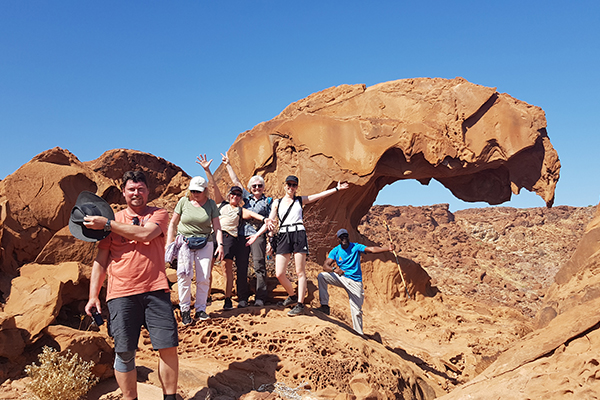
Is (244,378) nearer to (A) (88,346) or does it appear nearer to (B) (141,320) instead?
(A) (88,346)

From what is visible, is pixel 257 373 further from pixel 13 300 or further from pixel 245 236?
pixel 13 300

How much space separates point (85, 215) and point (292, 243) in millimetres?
2796

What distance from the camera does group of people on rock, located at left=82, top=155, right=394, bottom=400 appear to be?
309 centimetres

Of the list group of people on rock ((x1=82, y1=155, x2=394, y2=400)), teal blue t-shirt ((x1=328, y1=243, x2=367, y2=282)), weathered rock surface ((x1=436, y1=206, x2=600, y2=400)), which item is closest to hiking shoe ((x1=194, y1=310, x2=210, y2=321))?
group of people on rock ((x1=82, y1=155, x2=394, y2=400))

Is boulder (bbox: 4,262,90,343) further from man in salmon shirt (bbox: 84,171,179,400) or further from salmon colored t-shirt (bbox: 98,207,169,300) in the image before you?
salmon colored t-shirt (bbox: 98,207,169,300)

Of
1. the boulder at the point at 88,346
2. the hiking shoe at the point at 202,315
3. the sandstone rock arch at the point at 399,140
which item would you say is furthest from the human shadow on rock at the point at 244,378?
the sandstone rock arch at the point at 399,140

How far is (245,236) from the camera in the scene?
5.70m

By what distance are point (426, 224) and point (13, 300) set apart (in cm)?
1966

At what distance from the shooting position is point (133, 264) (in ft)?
10.2

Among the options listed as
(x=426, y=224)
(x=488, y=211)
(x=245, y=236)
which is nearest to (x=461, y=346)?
(x=245, y=236)

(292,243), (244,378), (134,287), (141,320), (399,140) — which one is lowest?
(244,378)

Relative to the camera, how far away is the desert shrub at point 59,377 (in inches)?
133

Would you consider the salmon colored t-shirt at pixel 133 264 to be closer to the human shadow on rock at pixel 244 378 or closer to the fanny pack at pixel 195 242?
the human shadow on rock at pixel 244 378

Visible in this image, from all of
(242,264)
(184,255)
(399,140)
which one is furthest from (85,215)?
(399,140)
